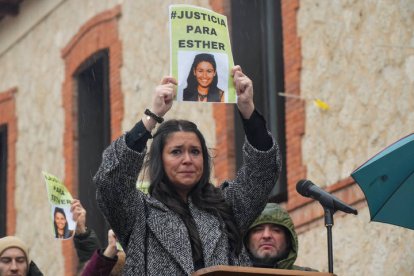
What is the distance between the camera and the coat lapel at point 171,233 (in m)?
6.78

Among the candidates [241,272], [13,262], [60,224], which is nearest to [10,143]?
[60,224]

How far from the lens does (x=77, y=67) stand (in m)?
19.1

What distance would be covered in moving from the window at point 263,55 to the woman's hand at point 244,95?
7.15 meters

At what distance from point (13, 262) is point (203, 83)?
10.8ft

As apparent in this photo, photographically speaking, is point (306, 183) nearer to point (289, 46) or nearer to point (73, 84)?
point (289, 46)

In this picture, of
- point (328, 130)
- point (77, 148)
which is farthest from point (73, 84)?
point (328, 130)

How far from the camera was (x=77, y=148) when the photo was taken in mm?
18984

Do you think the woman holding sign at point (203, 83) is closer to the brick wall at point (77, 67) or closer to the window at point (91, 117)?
the brick wall at point (77, 67)

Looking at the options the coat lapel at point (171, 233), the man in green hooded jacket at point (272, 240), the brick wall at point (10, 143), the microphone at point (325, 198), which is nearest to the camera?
the coat lapel at point (171, 233)

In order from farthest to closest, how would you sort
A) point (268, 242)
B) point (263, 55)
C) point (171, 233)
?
point (263, 55), point (268, 242), point (171, 233)

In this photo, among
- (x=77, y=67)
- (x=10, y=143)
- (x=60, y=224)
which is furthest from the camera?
(x=10, y=143)

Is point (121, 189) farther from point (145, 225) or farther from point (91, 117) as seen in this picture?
point (91, 117)

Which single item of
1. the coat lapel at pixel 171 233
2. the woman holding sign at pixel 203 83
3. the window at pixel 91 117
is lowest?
the coat lapel at pixel 171 233

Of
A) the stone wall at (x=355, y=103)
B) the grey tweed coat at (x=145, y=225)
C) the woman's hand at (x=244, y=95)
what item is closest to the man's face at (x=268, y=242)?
the grey tweed coat at (x=145, y=225)
